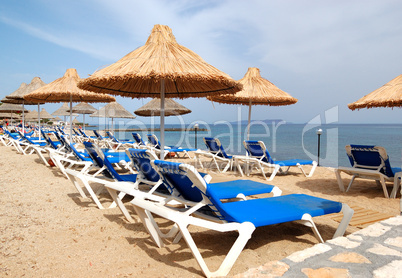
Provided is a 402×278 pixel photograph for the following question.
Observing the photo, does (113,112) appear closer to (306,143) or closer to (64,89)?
(64,89)

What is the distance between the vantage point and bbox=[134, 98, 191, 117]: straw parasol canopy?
10481mm

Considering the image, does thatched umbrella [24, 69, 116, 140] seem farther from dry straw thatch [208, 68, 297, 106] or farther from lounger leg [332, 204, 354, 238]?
lounger leg [332, 204, 354, 238]

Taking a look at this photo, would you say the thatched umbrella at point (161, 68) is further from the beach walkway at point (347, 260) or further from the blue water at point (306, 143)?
the blue water at point (306, 143)

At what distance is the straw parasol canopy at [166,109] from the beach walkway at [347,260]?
8.71 m

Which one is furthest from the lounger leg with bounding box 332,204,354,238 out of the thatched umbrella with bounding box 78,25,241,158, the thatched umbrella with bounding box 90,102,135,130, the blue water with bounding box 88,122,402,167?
the thatched umbrella with bounding box 90,102,135,130

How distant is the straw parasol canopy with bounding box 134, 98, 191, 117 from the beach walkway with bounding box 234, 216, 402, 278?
8.71 metres

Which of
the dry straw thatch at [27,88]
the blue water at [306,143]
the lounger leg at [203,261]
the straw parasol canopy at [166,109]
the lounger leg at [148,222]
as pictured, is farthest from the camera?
the blue water at [306,143]

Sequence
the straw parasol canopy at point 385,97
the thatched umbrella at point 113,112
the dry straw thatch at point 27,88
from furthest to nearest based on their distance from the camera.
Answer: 1. the thatched umbrella at point 113,112
2. the dry straw thatch at point 27,88
3. the straw parasol canopy at point 385,97

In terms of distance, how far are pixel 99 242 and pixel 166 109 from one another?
800 cm

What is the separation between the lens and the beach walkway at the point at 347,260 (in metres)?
1.60

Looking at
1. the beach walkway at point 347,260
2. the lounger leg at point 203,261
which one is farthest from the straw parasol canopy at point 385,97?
the lounger leg at point 203,261

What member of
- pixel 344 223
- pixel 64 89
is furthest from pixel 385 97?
pixel 64 89

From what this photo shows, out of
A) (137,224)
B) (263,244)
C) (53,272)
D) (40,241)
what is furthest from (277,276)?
(40,241)

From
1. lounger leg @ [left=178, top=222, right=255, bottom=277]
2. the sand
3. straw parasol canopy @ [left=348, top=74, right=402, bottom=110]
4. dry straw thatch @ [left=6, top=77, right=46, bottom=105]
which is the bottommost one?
the sand
